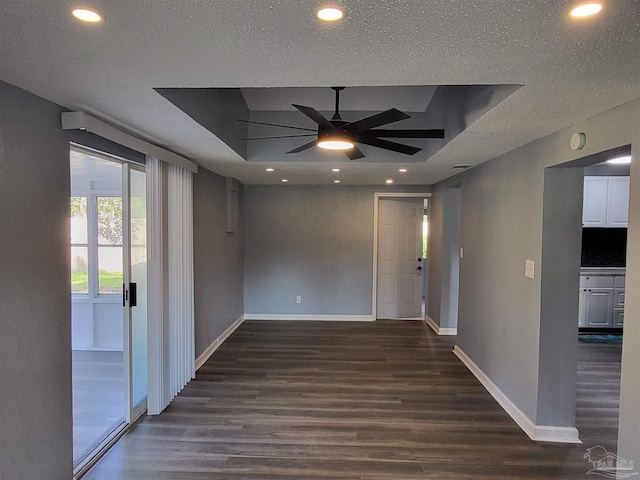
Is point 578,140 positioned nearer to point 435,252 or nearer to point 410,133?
point 410,133

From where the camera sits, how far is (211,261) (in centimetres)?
466

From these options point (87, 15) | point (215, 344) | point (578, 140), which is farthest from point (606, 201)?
point (87, 15)

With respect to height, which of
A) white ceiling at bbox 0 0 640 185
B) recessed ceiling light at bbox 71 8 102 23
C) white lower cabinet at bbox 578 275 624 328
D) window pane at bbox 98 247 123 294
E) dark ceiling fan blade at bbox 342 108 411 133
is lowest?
white lower cabinet at bbox 578 275 624 328

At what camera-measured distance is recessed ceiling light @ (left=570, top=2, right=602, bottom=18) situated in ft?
3.66

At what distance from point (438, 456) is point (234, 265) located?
3897 mm

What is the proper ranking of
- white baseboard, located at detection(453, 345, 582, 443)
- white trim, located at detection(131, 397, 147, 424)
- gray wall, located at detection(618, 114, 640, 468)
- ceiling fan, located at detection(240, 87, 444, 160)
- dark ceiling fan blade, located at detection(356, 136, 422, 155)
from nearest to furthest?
1. gray wall, located at detection(618, 114, 640, 468)
2. ceiling fan, located at detection(240, 87, 444, 160)
3. white baseboard, located at detection(453, 345, 582, 443)
4. dark ceiling fan blade, located at detection(356, 136, 422, 155)
5. white trim, located at detection(131, 397, 147, 424)

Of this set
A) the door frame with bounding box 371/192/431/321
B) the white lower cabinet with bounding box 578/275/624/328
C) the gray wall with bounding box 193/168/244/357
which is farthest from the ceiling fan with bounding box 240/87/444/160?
the white lower cabinet with bounding box 578/275/624/328

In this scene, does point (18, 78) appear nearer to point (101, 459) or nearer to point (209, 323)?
point (101, 459)

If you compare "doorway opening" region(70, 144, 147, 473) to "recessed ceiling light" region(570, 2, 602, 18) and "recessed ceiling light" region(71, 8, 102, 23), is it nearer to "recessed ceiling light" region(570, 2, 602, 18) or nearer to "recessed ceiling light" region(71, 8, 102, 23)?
"recessed ceiling light" region(71, 8, 102, 23)

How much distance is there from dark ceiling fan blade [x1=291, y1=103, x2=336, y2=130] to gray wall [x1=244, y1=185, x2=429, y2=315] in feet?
11.8

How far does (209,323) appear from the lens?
464 cm

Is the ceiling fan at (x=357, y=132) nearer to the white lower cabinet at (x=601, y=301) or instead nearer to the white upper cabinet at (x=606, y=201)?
the white upper cabinet at (x=606, y=201)

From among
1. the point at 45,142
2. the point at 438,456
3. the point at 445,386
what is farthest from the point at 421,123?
the point at 45,142

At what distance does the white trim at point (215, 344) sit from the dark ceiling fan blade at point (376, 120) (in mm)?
2983
